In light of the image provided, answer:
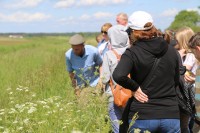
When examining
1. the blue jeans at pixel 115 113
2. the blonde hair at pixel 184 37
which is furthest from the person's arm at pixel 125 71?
the blonde hair at pixel 184 37

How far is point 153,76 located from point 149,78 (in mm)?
41

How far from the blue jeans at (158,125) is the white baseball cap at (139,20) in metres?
0.84

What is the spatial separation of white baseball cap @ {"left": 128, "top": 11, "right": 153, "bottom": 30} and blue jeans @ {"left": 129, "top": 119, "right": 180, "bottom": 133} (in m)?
0.84

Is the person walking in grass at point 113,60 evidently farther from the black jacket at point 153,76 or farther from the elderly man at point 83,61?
the elderly man at point 83,61

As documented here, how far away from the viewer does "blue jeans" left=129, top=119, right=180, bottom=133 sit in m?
3.66

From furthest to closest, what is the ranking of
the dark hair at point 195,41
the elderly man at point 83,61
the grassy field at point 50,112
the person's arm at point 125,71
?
the elderly man at point 83,61, the grassy field at point 50,112, the dark hair at point 195,41, the person's arm at point 125,71

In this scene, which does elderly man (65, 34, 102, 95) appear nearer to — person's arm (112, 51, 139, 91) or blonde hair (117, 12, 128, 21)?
blonde hair (117, 12, 128, 21)

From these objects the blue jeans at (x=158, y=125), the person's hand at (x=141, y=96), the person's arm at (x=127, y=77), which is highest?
the person's arm at (x=127, y=77)

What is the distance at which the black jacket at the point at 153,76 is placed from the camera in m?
3.64

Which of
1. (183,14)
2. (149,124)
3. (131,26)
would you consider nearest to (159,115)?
(149,124)

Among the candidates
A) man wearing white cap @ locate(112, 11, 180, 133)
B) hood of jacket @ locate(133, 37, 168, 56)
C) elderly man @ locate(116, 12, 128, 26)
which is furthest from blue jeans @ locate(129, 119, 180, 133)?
elderly man @ locate(116, 12, 128, 26)

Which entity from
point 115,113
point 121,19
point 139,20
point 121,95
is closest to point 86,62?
point 121,19

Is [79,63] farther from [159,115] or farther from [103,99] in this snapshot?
[159,115]

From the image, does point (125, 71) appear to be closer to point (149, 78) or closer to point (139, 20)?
point (149, 78)
